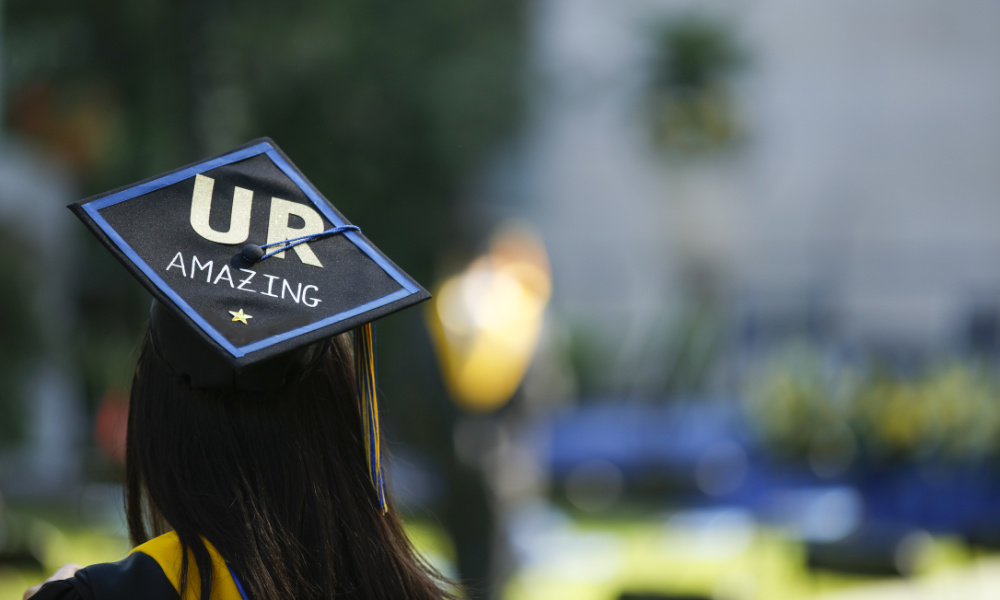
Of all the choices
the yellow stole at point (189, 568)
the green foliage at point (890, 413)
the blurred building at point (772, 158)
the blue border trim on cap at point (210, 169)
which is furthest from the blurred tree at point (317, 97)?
the blurred building at point (772, 158)

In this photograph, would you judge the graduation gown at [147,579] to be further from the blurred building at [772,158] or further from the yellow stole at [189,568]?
the blurred building at [772,158]

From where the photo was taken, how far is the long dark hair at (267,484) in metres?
1.07

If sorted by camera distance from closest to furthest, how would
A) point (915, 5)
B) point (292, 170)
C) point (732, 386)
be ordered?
1. point (292, 170)
2. point (732, 386)
3. point (915, 5)

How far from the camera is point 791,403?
7.12 metres

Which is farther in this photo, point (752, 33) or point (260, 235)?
point (752, 33)

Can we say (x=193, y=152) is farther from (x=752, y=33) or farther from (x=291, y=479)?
(x=752, y=33)

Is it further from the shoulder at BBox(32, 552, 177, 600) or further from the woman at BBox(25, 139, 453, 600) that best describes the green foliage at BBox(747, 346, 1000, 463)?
the shoulder at BBox(32, 552, 177, 600)

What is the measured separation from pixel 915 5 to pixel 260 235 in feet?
51.3

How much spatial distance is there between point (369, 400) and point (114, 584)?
352 millimetres

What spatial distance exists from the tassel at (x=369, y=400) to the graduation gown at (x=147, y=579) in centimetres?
21

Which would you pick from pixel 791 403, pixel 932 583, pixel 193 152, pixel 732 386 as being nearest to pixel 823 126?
pixel 732 386

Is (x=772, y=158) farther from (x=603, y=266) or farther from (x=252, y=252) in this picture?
(x=252, y=252)

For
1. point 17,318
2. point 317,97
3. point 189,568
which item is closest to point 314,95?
point 317,97

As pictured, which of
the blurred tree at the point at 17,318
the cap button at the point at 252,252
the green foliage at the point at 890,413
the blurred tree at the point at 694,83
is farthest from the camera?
the blurred tree at the point at 694,83
